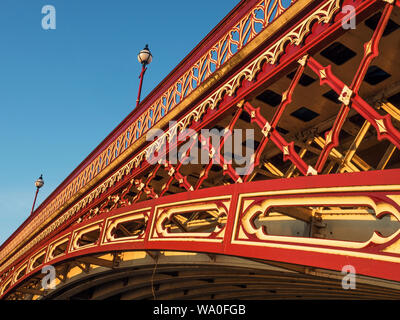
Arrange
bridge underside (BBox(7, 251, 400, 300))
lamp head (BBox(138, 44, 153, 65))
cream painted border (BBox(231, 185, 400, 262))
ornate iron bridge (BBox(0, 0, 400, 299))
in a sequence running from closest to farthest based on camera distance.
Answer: cream painted border (BBox(231, 185, 400, 262)) < ornate iron bridge (BBox(0, 0, 400, 299)) < bridge underside (BBox(7, 251, 400, 300)) < lamp head (BBox(138, 44, 153, 65))

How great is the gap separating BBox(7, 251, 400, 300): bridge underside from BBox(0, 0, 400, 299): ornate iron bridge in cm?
6

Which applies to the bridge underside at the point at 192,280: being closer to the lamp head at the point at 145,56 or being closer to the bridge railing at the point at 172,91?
the bridge railing at the point at 172,91

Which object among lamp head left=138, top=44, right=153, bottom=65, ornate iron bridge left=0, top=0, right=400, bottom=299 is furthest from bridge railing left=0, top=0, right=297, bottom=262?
lamp head left=138, top=44, right=153, bottom=65

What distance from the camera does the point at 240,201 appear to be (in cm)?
482

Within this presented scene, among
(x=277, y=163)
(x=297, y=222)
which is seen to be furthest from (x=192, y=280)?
(x=297, y=222)

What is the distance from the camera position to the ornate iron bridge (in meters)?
3.73

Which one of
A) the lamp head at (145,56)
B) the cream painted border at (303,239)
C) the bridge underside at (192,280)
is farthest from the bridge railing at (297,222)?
the lamp head at (145,56)

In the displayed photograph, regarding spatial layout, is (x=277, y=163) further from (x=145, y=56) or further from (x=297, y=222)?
(x=145, y=56)

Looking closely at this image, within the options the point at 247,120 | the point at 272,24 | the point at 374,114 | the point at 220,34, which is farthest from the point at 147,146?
the point at 374,114

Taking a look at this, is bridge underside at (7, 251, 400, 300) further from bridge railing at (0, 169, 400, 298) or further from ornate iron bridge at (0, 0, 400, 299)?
bridge railing at (0, 169, 400, 298)

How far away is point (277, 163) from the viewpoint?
9625 millimetres

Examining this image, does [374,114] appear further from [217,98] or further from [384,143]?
[384,143]
